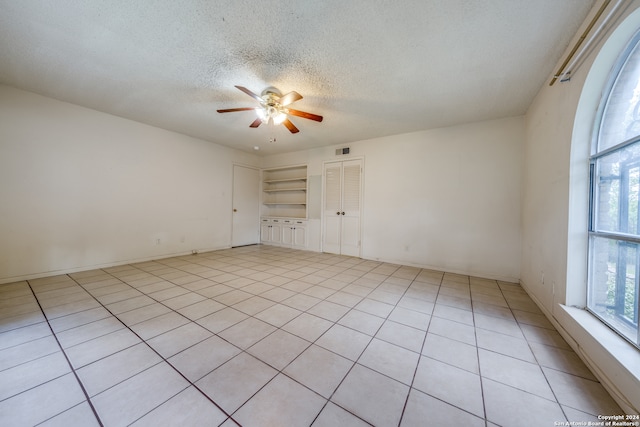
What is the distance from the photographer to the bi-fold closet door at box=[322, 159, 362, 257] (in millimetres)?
4875

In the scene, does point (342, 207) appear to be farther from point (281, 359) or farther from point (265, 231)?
point (281, 359)

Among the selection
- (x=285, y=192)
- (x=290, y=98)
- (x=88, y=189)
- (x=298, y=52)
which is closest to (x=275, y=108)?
(x=290, y=98)

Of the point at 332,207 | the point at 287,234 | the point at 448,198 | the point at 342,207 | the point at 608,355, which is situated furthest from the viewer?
the point at 287,234

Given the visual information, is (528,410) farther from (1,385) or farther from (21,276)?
(21,276)

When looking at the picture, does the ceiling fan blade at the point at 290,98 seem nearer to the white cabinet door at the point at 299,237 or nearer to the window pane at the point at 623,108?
the window pane at the point at 623,108

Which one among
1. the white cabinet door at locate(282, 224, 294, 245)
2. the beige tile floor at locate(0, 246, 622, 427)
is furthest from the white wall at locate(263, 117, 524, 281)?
the white cabinet door at locate(282, 224, 294, 245)

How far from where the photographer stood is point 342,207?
16.6ft

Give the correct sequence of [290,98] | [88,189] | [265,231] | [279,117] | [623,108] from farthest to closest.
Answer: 1. [265,231]
2. [88,189]
3. [279,117]
4. [290,98]
5. [623,108]

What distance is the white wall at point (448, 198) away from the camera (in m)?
3.42

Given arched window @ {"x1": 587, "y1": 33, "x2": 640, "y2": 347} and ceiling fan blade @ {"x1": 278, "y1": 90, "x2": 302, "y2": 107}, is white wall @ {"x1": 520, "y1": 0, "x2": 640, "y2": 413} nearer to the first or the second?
arched window @ {"x1": 587, "y1": 33, "x2": 640, "y2": 347}

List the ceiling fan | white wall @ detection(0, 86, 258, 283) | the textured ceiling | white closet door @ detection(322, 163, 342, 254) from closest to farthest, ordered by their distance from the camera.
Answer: the textured ceiling < the ceiling fan < white wall @ detection(0, 86, 258, 283) < white closet door @ detection(322, 163, 342, 254)

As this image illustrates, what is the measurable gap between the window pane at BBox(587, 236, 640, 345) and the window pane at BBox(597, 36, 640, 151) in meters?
0.78

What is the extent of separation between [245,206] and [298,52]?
4.65m

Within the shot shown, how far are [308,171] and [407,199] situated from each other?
2.59 m
